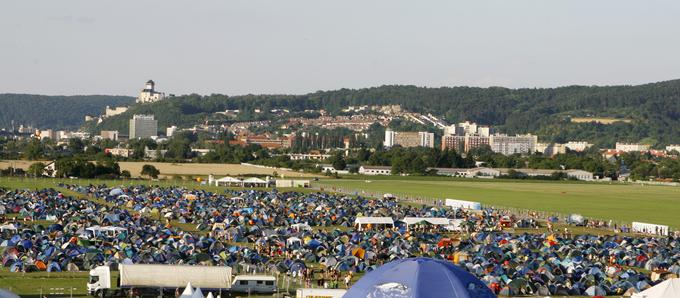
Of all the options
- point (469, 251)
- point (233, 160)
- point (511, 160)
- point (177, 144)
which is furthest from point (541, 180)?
point (469, 251)

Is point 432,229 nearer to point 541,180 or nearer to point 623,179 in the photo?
point 541,180

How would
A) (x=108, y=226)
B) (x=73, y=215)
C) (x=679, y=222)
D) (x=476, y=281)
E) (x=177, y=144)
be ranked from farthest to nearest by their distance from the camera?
(x=177, y=144), (x=679, y=222), (x=73, y=215), (x=108, y=226), (x=476, y=281)

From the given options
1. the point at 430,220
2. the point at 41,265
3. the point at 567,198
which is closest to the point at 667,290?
the point at 41,265

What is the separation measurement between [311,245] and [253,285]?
28.3 feet

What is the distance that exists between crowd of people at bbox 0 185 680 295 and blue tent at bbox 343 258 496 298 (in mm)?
10107

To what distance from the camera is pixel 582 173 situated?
119688 mm

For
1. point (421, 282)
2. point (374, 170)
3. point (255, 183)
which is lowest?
point (255, 183)

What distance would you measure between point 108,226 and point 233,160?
8456 centimetres

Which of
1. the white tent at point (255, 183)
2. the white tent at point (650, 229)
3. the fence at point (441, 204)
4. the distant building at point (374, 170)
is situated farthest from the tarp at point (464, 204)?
the distant building at point (374, 170)

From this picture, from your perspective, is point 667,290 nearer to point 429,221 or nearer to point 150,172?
point 429,221

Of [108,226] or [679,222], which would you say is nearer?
[108,226]

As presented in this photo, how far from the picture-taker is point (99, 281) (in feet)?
80.7

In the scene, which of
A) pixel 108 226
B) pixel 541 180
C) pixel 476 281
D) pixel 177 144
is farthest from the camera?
pixel 177 144

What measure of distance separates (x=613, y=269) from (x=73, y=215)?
2128cm
